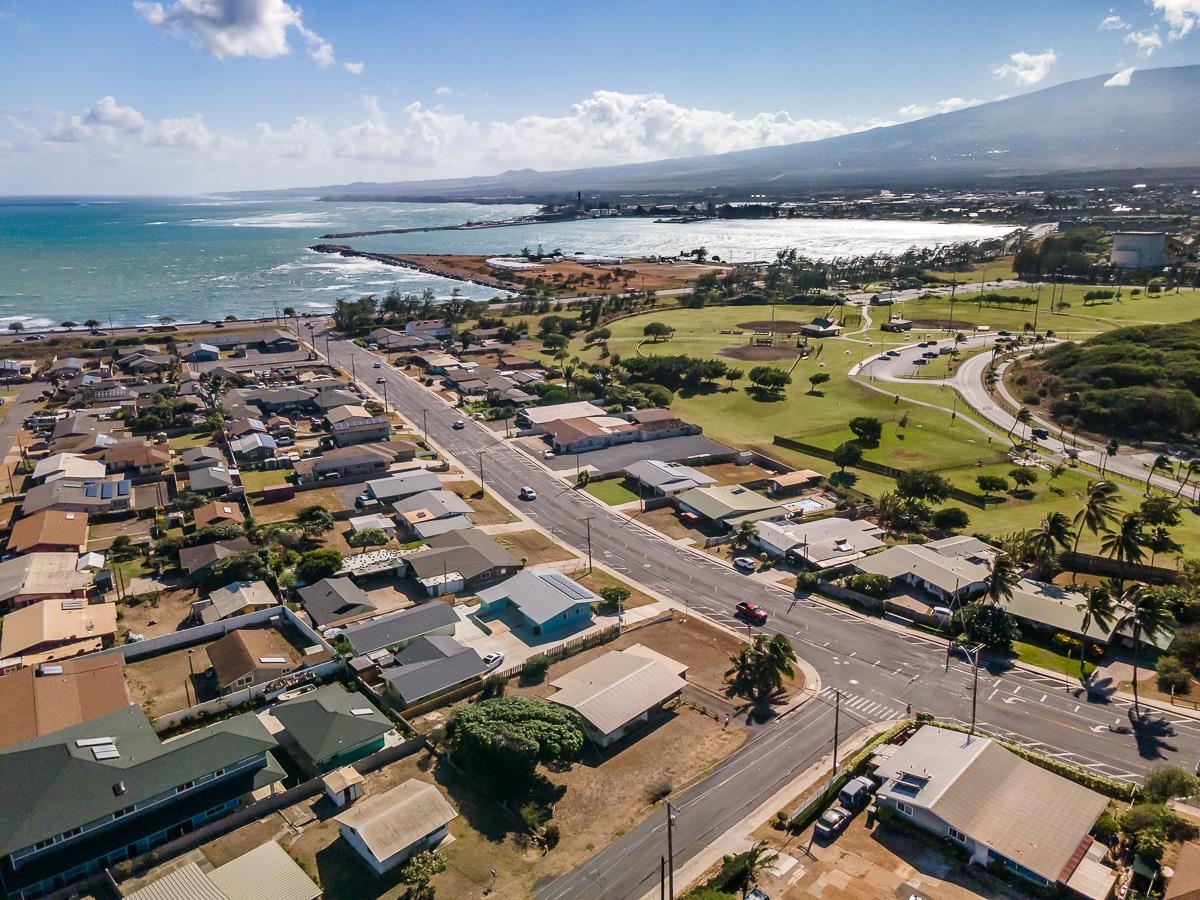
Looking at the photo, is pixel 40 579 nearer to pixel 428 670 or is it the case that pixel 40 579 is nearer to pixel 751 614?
pixel 428 670

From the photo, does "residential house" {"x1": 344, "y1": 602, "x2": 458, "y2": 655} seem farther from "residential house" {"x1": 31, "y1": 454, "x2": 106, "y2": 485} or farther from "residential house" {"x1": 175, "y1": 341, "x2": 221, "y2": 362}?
"residential house" {"x1": 175, "y1": 341, "x2": 221, "y2": 362}

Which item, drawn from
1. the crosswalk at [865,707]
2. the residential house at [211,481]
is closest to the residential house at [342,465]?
the residential house at [211,481]

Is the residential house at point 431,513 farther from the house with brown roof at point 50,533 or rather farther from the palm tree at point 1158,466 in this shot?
the palm tree at point 1158,466

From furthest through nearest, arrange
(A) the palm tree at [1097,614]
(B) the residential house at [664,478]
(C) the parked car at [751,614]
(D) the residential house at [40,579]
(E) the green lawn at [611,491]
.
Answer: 1. (E) the green lawn at [611,491]
2. (B) the residential house at [664,478]
3. (D) the residential house at [40,579]
4. (C) the parked car at [751,614]
5. (A) the palm tree at [1097,614]

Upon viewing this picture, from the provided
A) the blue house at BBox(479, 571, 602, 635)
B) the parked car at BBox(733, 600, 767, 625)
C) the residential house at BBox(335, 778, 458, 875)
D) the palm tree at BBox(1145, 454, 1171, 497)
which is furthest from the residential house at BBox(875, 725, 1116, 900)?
the palm tree at BBox(1145, 454, 1171, 497)

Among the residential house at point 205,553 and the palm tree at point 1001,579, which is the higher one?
the palm tree at point 1001,579

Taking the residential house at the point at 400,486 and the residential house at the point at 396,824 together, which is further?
the residential house at the point at 400,486
